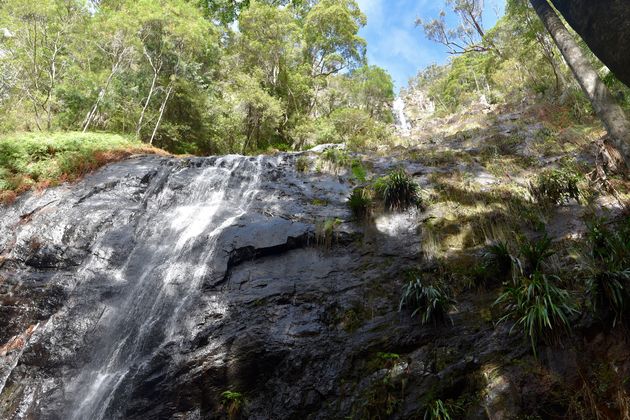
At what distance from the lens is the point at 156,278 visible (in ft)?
26.2

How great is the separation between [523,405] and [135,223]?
28.5 feet

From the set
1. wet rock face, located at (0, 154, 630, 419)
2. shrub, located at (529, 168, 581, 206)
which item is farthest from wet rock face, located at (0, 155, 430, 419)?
shrub, located at (529, 168, 581, 206)

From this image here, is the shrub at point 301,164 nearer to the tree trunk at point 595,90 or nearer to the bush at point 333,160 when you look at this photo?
the bush at point 333,160

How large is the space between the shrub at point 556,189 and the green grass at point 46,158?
39.7 feet

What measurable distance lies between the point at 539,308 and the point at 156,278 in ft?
22.7

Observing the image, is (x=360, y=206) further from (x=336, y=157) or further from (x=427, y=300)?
(x=336, y=157)

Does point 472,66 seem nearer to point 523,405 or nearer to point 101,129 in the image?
point 101,129

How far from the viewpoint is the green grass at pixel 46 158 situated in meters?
10.6

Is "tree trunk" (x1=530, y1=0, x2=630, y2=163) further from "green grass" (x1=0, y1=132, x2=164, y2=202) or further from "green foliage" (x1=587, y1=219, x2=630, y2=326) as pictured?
"green grass" (x1=0, y1=132, x2=164, y2=202)

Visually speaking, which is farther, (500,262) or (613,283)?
(500,262)

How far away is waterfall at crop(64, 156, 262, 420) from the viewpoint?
633cm

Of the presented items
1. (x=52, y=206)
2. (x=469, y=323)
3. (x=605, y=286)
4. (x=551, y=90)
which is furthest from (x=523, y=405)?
(x=551, y=90)

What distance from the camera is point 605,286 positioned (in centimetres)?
520

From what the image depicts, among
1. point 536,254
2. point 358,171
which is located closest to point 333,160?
point 358,171
